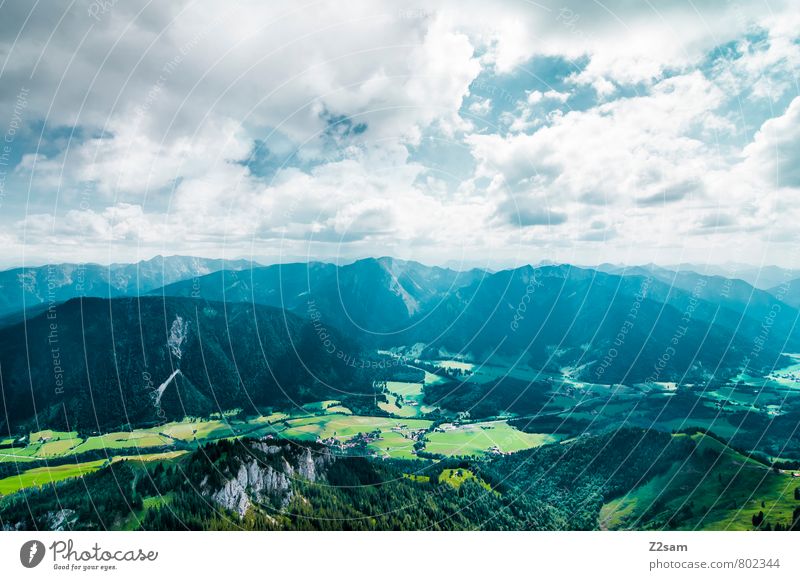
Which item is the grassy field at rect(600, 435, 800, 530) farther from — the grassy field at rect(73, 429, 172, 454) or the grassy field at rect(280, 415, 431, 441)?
the grassy field at rect(73, 429, 172, 454)

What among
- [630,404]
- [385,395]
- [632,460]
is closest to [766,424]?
[630,404]

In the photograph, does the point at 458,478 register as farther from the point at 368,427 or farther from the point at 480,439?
the point at 368,427

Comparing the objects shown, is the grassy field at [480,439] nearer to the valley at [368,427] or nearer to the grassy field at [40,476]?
the valley at [368,427]

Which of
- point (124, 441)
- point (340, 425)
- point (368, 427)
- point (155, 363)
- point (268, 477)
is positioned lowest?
point (368, 427)
